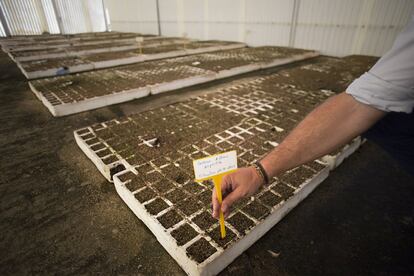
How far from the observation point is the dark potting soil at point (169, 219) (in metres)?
1.48

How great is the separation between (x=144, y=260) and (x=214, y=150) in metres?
1.14

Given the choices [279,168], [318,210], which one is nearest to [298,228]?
[318,210]

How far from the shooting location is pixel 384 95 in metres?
0.90

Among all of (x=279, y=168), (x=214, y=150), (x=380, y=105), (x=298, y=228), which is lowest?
(x=298, y=228)

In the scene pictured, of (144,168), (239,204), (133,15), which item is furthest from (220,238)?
→ (133,15)

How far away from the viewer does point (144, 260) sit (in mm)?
1446

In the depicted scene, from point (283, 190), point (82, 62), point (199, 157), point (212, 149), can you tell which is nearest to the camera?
point (283, 190)

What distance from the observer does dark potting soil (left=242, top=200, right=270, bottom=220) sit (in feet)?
5.06

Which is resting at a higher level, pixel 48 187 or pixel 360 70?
pixel 360 70

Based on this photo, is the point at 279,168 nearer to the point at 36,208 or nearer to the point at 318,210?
the point at 318,210

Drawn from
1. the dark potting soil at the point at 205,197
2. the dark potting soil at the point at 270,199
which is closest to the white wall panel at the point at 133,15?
the dark potting soil at the point at 205,197

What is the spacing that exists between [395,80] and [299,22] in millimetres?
7589

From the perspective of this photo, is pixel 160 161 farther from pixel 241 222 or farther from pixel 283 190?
pixel 283 190

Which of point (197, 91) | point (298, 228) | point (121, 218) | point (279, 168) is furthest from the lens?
point (197, 91)
